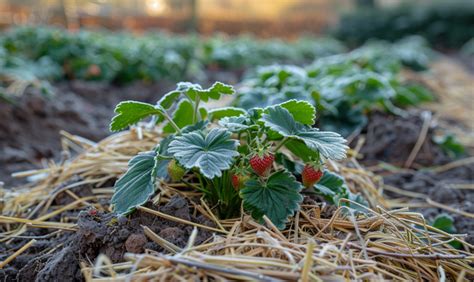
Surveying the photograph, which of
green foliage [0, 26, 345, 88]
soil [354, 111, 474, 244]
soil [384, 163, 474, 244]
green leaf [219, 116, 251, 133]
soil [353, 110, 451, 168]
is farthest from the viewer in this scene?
green foliage [0, 26, 345, 88]

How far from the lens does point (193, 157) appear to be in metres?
1.30

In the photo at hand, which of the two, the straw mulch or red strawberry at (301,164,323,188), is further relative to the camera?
red strawberry at (301,164,323,188)

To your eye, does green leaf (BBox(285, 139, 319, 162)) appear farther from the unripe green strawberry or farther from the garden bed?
the unripe green strawberry

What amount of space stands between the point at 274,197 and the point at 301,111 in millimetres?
261

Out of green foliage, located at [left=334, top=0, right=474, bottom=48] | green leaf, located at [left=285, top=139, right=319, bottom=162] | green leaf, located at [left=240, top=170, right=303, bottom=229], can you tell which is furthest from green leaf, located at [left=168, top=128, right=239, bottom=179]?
green foliage, located at [left=334, top=0, right=474, bottom=48]

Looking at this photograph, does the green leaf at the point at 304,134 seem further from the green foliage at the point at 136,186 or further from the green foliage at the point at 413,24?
the green foliage at the point at 413,24

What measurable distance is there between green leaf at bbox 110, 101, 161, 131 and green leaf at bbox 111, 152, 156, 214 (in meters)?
0.11

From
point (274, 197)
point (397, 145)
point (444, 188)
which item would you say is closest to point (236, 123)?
point (274, 197)

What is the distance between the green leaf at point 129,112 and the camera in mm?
1454

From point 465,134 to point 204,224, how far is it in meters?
2.58

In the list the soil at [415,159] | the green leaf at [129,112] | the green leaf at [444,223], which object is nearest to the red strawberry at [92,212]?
the green leaf at [129,112]

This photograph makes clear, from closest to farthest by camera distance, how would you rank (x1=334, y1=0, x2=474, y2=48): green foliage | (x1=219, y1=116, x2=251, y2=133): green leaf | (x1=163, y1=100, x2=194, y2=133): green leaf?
1. (x1=219, y1=116, x2=251, y2=133): green leaf
2. (x1=163, y1=100, x2=194, y2=133): green leaf
3. (x1=334, y1=0, x2=474, y2=48): green foliage

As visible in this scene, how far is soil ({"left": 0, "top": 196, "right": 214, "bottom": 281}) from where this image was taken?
4.41ft

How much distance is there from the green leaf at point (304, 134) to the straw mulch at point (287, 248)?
0.19 m
